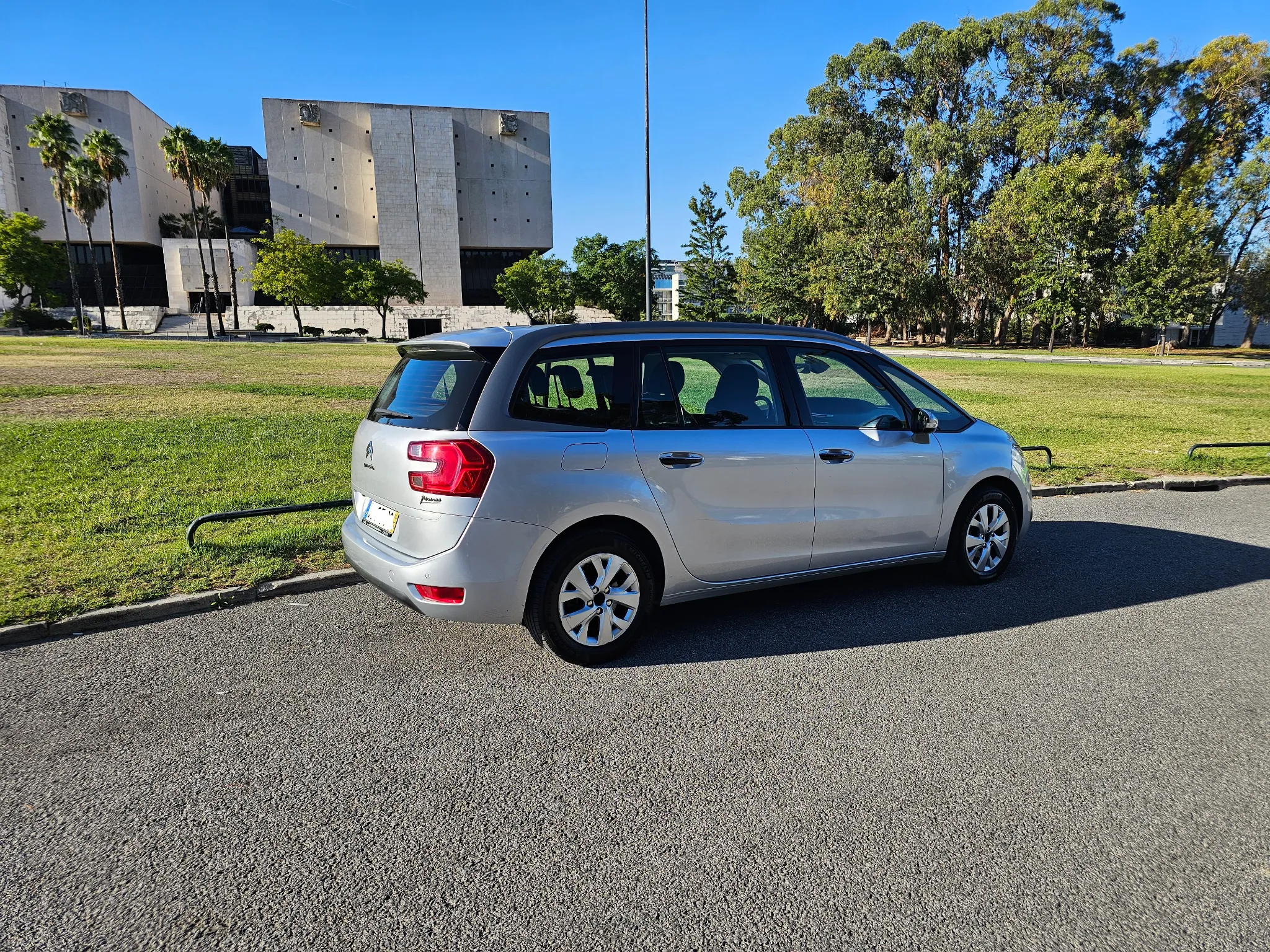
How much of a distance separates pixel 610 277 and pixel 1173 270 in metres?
58.6

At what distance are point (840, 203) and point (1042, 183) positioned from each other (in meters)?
14.3

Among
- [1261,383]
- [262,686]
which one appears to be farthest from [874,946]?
[1261,383]

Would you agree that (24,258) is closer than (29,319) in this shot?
No

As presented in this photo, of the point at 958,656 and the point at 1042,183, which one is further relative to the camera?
the point at 1042,183

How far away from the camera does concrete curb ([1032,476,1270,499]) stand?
8.61m

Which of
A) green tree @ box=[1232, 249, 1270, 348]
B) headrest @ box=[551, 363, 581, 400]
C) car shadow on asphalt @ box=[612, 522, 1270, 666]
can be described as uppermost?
green tree @ box=[1232, 249, 1270, 348]

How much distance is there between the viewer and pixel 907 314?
55469 millimetres

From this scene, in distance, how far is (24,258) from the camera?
62000 mm

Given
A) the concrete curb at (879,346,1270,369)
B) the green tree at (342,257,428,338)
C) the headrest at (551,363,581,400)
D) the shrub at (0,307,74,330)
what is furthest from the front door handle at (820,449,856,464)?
the shrub at (0,307,74,330)

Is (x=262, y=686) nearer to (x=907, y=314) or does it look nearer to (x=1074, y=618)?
(x=1074, y=618)

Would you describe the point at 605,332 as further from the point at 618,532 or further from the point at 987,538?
the point at 987,538

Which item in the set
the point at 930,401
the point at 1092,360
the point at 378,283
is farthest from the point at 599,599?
the point at 378,283

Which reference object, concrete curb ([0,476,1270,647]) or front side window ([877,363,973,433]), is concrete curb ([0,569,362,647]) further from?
front side window ([877,363,973,433])

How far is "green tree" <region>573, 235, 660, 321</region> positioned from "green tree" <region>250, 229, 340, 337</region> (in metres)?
26.5
